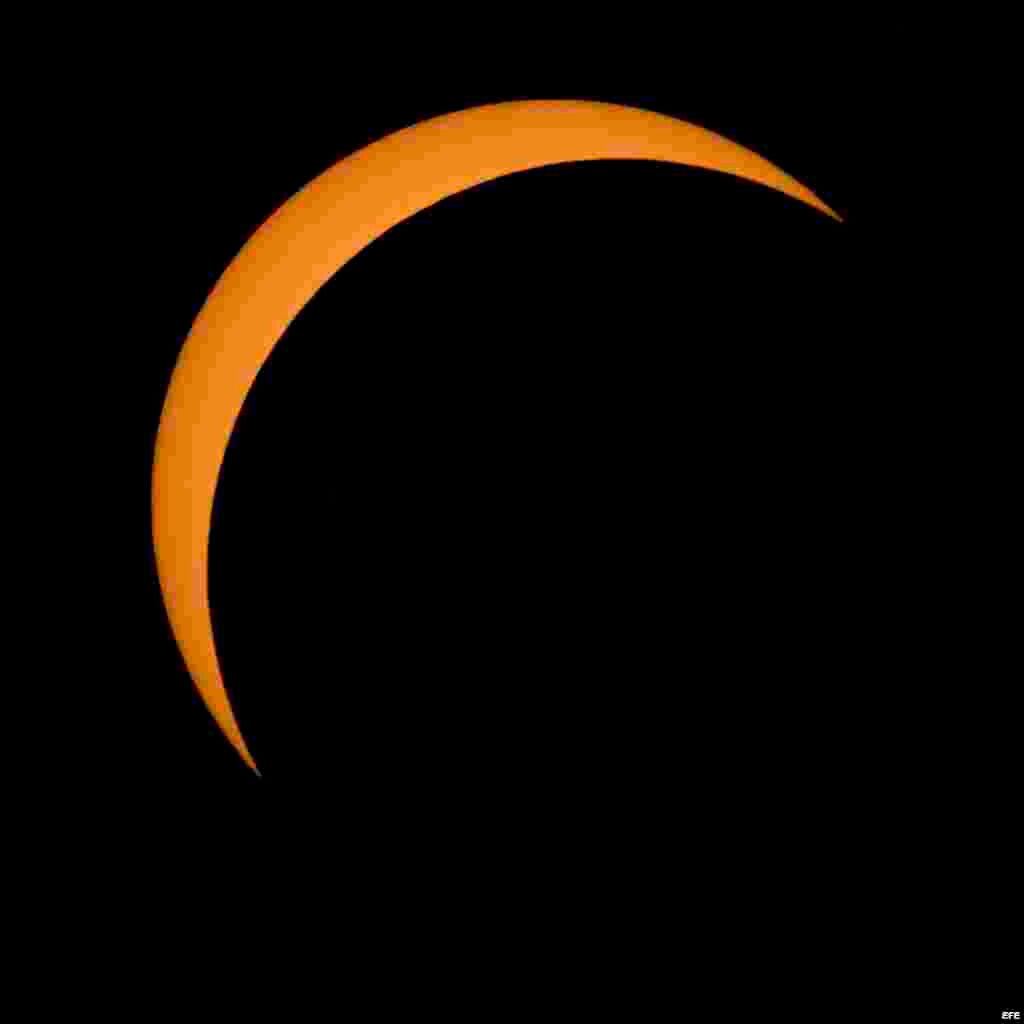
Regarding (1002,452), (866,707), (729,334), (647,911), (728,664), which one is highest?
(729,334)

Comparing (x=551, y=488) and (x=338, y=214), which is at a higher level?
(x=338, y=214)

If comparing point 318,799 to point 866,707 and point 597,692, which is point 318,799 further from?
point 866,707

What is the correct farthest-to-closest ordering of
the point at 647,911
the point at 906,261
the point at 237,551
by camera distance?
the point at 647,911 < the point at 906,261 < the point at 237,551

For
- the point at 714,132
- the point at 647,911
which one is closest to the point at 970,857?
the point at 647,911

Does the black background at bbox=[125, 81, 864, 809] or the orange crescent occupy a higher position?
the orange crescent

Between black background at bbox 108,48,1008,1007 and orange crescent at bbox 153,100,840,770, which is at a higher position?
orange crescent at bbox 153,100,840,770

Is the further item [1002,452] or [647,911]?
[647,911]

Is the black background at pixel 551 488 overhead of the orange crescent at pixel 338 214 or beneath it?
beneath

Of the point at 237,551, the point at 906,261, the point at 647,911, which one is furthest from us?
the point at 647,911
